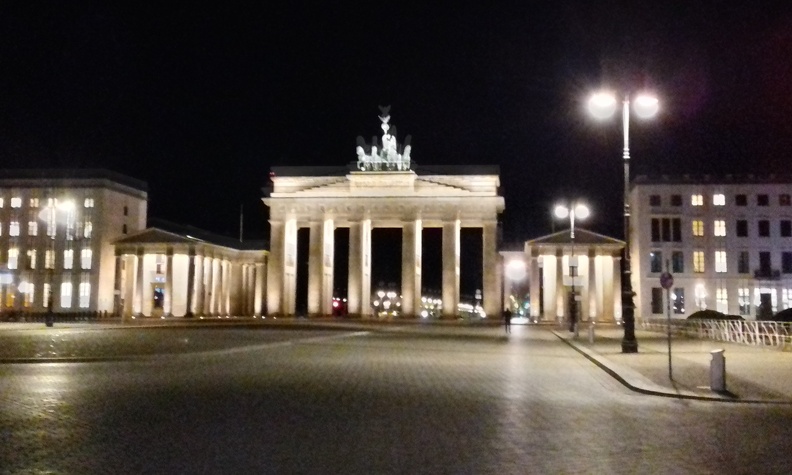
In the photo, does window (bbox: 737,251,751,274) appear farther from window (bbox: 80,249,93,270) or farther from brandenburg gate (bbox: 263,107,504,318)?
window (bbox: 80,249,93,270)

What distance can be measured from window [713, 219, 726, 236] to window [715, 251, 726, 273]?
1967 mm

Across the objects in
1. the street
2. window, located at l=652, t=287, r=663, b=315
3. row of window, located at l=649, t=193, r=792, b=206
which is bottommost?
the street

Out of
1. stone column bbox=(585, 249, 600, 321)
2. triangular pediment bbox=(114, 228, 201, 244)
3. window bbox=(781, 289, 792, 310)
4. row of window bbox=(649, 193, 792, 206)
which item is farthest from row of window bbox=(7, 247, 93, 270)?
window bbox=(781, 289, 792, 310)

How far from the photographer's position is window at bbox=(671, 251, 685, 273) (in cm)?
8656

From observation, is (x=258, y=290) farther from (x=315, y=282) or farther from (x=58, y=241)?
(x=58, y=241)

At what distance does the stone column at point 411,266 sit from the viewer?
8669 cm

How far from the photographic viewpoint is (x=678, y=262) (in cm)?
8669

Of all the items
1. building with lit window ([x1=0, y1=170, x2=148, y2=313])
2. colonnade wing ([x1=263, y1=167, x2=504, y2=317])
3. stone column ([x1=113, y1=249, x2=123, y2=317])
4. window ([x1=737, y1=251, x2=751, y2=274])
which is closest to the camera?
window ([x1=737, y1=251, x2=751, y2=274])

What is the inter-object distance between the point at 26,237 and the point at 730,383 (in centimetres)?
8703

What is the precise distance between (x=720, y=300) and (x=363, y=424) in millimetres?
80162

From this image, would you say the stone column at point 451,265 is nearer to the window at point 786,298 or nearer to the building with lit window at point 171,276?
the building with lit window at point 171,276

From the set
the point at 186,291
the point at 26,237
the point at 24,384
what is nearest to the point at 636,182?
the point at 186,291

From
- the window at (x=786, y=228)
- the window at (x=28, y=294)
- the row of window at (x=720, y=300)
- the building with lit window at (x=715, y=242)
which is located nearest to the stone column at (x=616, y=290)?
the building with lit window at (x=715, y=242)

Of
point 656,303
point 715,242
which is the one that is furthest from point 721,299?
point 656,303
